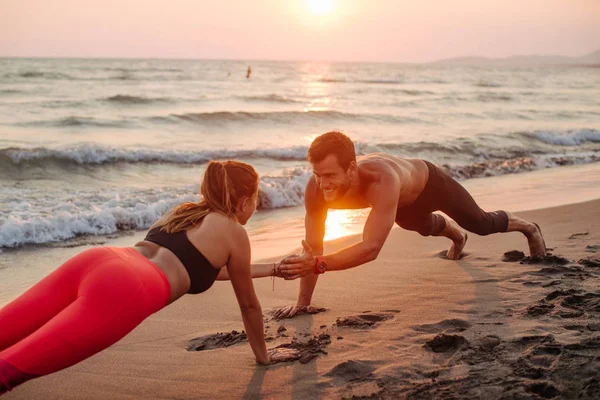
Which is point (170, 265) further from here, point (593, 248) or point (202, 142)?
point (202, 142)

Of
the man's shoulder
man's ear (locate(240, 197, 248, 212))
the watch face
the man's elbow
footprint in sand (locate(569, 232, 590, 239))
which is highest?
man's ear (locate(240, 197, 248, 212))

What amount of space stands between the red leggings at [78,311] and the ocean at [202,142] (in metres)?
4.09

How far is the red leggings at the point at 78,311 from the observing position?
9.70 ft

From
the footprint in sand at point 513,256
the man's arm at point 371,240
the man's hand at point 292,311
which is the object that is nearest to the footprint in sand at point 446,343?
the man's arm at point 371,240

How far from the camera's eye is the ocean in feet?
30.4

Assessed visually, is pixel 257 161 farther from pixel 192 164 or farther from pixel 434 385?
pixel 434 385

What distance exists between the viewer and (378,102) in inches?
1291

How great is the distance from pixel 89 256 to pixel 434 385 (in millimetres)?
1970

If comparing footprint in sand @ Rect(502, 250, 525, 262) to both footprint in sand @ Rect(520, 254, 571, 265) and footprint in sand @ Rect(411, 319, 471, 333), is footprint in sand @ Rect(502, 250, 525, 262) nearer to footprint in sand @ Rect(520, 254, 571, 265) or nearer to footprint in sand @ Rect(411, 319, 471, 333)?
footprint in sand @ Rect(520, 254, 571, 265)

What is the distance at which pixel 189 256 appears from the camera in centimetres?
359

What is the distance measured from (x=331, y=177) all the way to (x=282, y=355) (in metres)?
1.34

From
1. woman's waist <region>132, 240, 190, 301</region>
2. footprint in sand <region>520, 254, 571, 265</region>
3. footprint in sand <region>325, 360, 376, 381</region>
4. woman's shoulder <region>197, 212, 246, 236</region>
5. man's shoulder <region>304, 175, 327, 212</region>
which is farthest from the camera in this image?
footprint in sand <region>520, 254, 571, 265</region>

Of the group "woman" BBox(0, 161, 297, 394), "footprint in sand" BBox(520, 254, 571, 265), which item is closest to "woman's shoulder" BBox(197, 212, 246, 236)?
"woman" BBox(0, 161, 297, 394)

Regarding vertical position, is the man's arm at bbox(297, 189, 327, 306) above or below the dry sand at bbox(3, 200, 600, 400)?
above
